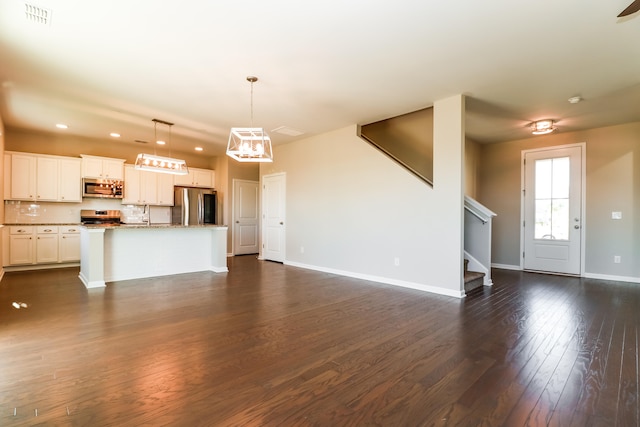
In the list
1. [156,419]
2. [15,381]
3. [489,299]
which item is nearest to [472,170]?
[489,299]

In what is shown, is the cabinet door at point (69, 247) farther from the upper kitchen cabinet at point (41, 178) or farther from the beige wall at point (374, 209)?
the beige wall at point (374, 209)

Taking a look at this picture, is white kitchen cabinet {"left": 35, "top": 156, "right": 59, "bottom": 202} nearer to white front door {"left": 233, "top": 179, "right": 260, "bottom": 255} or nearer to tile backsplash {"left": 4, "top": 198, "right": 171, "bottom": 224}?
tile backsplash {"left": 4, "top": 198, "right": 171, "bottom": 224}

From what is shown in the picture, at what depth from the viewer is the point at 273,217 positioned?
719 cm

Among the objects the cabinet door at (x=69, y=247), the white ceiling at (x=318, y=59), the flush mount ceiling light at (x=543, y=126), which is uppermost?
the white ceiling at (x=318, y=59)

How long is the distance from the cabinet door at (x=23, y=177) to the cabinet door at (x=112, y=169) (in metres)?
1.14

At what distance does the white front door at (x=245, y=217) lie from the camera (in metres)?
8.27

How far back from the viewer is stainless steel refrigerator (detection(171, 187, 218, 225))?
7.60 metres

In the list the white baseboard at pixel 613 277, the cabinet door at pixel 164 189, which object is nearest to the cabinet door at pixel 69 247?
the cabinet door at pixel 164 189

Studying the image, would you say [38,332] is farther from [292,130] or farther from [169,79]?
[292,130]

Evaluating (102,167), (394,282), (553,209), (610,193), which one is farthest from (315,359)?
(102,167)

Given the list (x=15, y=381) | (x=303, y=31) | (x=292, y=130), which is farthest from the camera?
(x=292, y=130)

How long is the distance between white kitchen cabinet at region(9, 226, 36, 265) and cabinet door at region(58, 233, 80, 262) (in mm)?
412

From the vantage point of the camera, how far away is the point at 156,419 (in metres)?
1.60

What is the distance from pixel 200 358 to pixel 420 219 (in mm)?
3476
